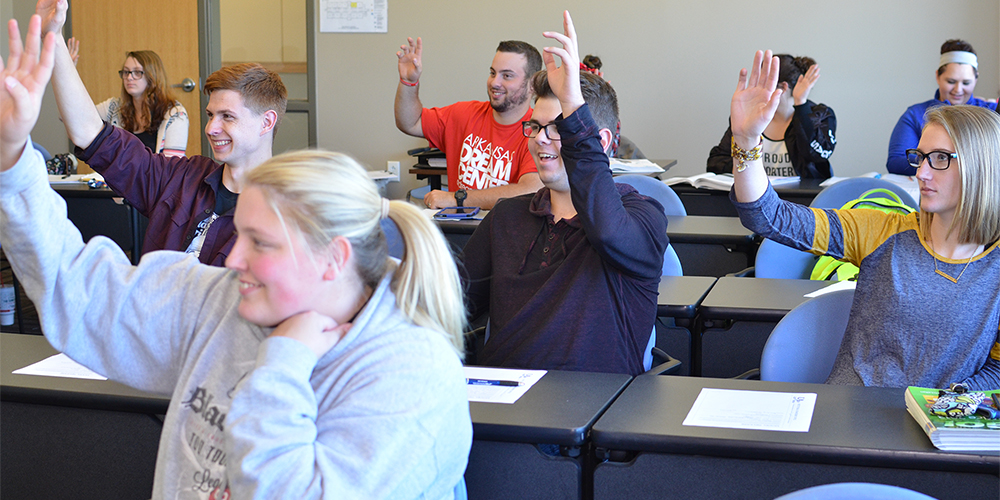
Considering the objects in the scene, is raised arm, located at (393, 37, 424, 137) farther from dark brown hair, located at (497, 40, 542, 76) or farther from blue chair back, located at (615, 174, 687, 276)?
blue chair back, located at (615, 174, 687, 276)

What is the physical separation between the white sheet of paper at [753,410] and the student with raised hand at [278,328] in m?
0.43

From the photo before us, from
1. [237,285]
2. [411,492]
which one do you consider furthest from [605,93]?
[411,492]

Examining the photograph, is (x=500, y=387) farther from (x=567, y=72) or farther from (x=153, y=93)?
(x=153, y=93)

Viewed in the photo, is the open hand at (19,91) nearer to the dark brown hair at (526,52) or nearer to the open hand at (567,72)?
the open hand at (567,72)

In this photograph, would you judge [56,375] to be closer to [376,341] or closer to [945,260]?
[376,341]

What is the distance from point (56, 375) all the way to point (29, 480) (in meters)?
0.21

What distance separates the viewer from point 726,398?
57.8 inches

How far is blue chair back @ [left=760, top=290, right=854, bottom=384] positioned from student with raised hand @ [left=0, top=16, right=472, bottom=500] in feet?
2.84

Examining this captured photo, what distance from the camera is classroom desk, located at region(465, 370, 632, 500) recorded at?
4.32ft

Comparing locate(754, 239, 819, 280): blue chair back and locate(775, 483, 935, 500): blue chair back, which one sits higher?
locate(775, 483, 935, 500): blue chair back

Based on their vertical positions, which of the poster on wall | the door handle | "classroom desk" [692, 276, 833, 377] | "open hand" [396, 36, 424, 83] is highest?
the poster on wall

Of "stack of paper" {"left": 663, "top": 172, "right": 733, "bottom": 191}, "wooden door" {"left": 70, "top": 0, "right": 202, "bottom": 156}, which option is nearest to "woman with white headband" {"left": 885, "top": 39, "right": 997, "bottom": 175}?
"stack of paper" {"left": 663, "top": 172, "right": 733, "bottom": 191}

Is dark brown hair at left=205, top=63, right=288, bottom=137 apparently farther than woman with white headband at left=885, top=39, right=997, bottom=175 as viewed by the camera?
No

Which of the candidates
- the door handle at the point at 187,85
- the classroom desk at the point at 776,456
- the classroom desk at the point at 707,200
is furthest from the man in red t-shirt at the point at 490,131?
the door handle at the point at 187,85
